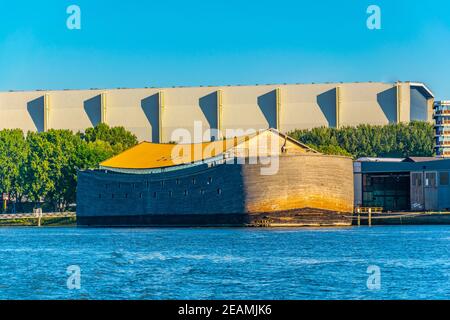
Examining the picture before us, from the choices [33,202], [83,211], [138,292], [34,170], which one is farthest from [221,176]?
[138,292]

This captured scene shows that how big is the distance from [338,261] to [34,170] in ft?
285

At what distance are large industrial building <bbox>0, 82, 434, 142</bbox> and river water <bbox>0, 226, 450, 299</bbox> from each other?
3161 inches

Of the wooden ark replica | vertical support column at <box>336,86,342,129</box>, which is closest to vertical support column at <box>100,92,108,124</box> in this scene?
vertical support column at <box>336,86,342,129</box>

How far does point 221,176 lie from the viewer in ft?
324

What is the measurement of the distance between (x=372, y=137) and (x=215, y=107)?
2207 centimetres

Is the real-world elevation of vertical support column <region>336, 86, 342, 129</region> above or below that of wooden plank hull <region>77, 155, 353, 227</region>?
above

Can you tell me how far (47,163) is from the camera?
133750mm

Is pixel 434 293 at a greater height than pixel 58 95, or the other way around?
pixel 58 95

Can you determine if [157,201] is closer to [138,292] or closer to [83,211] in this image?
[83,211]

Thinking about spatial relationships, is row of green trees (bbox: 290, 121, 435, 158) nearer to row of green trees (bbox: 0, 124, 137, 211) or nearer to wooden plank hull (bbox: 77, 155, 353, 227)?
row of green trees (bbox: 0, 124, 137, 211)

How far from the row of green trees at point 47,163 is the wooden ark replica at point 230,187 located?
19.1 meters

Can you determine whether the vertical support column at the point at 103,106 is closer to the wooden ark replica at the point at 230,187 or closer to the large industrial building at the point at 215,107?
the large industrial building at the point at 215,107

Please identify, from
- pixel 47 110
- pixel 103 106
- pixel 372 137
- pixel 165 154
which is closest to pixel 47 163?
pixel 165 154

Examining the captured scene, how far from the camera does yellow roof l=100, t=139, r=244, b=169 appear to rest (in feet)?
343
